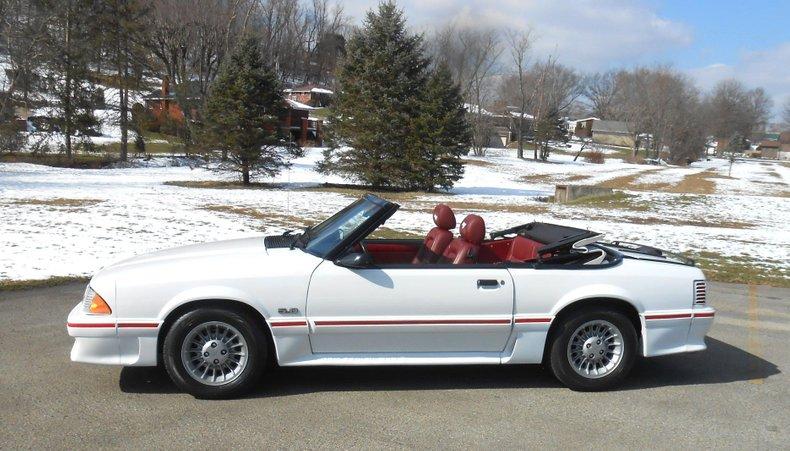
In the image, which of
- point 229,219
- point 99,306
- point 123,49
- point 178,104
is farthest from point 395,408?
point 178,104

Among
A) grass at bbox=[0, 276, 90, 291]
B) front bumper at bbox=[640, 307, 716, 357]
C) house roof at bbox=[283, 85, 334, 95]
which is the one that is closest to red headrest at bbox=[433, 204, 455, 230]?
front bumper at bbox=[640, 307, 716, 357]

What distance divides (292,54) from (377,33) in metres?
77.3

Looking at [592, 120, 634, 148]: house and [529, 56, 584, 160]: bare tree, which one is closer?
[529, 56, 584, 160]: bare tree

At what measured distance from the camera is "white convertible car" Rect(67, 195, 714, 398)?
4512 millimetres

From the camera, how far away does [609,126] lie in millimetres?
136625

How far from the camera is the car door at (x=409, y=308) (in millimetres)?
4613

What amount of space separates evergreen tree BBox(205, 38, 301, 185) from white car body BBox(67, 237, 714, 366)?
24868 mm

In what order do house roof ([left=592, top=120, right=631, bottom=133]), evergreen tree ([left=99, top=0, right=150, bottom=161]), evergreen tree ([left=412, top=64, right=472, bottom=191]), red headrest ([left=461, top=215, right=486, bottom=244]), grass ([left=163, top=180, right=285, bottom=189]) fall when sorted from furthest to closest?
1. house roof ([left=592, top=120, right=631, bottom=133])
2. evergreen tree ([left=99, top=0, right=150, bottom=161])
3. evergreen tree ([left=412, top=64, right=472, bottom=191])
4. grass ([left=163, top=180, right=285, bottom=189])
5. red headrest ([left=461, top=215, right=486, bottom=244])

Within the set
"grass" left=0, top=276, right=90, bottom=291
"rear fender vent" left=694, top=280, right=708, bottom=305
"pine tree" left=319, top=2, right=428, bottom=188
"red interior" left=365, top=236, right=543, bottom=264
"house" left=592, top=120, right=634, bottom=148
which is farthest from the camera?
"house" left=592, top=120, right=634, bottom=148

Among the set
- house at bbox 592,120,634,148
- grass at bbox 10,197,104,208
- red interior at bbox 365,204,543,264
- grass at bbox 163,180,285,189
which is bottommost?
grass at bbox 163,180,285,189

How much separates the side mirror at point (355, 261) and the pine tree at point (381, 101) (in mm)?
25568

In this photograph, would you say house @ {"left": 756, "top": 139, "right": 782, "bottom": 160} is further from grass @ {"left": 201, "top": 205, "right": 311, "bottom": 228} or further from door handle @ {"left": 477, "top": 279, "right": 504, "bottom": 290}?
door handle @ {"left": 477, "top": 279, "right": 504, "bottom": 290}

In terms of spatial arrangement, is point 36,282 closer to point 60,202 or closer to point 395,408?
point 395,408

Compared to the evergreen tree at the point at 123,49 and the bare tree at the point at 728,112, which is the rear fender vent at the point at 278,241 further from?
the bare tree at the point at 728,112
